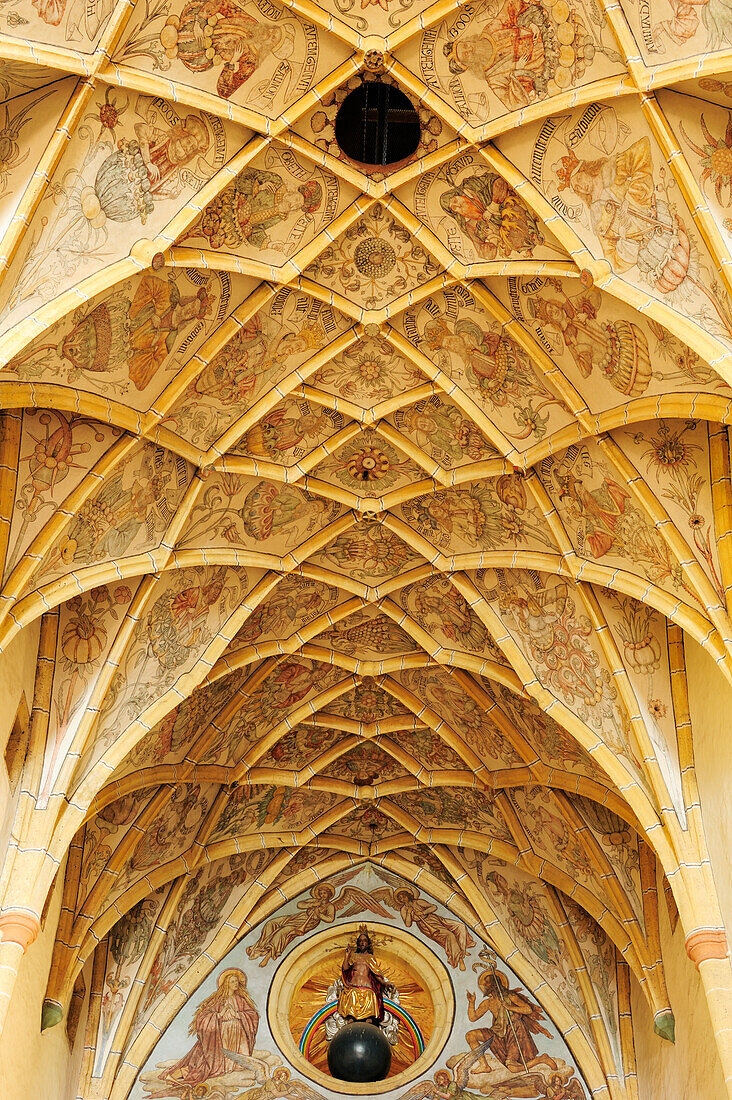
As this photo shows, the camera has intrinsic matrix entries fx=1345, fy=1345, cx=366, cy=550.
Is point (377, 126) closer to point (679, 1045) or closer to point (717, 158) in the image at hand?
point (717, 158)

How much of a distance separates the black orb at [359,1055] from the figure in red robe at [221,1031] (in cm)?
135

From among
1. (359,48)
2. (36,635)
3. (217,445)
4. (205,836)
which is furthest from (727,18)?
(205,836)

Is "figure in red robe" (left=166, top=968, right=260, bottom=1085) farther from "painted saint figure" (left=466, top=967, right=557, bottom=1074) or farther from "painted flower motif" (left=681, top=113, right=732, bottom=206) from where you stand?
"painted flower motif" (left=681, top=113, right=732, bottom=206)

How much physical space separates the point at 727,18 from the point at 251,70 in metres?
4.15

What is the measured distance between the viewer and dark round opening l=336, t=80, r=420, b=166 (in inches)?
500

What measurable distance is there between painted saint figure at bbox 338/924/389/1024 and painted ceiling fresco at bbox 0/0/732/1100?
42.2 inches

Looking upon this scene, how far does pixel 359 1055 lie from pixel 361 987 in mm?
1201

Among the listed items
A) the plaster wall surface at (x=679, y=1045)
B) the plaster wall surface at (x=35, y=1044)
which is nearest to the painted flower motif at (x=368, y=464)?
the plaster wall surface at (x=35, y=1044)

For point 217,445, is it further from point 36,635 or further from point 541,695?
point 541,695

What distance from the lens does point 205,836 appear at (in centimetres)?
1853

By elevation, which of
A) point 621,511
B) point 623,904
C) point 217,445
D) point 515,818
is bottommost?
point 623,904

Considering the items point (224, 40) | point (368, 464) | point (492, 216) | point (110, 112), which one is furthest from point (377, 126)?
point (368, 464)

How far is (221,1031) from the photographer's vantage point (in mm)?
17922

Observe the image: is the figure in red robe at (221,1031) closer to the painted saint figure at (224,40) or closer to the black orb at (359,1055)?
the black orb at (359,1055)
